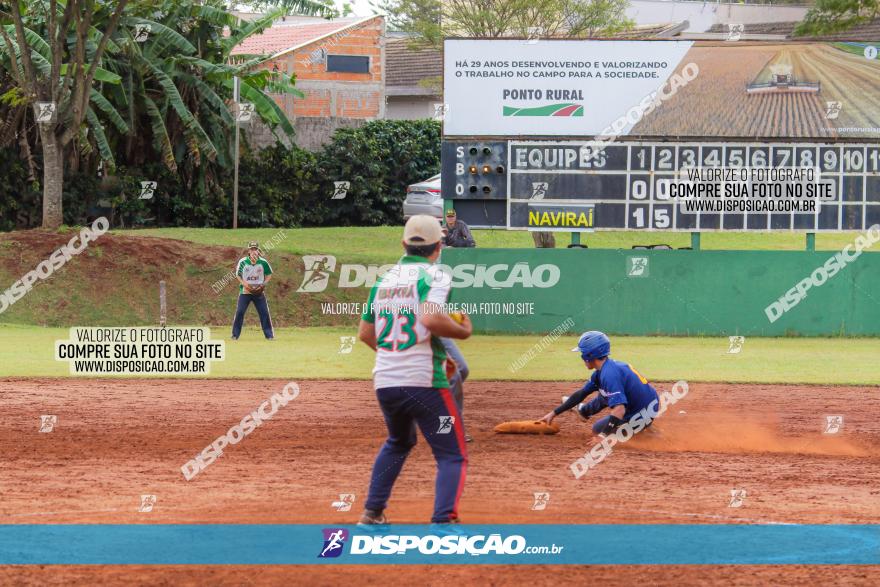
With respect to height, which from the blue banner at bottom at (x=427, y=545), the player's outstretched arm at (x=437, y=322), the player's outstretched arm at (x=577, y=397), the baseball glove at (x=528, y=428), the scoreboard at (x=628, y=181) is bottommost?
the baseball glove at (x=528, y=428)

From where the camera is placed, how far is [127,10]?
1240 inches

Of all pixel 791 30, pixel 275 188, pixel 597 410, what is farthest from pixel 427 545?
pixel 791 30

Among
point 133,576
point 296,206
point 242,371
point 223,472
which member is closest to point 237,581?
point 133,576

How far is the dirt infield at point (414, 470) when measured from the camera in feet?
23.0

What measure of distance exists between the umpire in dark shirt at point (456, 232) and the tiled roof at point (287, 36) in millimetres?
19822

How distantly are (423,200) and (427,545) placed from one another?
27.3 metres

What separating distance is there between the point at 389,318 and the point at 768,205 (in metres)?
16.8

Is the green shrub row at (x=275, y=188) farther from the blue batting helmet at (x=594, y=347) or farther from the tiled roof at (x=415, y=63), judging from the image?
the blue batting helmet at (x=594, y=347)

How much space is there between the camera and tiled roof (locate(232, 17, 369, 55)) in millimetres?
42219

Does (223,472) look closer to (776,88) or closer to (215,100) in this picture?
(776,88)

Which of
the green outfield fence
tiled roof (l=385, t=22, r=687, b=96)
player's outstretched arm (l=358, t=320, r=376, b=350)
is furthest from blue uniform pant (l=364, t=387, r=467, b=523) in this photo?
tiled roof (l=385, t=22, r=687, b=96)

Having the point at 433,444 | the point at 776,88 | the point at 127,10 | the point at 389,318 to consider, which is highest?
the point at 127,10

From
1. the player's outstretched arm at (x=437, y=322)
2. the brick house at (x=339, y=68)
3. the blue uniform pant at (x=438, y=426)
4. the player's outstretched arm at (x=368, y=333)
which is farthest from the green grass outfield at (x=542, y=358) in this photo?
the brick house at (x=339, y=68)

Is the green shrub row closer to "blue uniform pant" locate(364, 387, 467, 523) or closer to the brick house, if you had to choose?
the brick house
